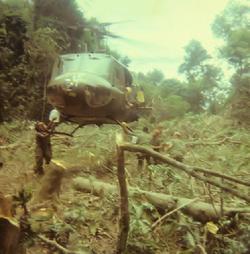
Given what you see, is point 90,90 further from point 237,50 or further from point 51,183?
point 237,50

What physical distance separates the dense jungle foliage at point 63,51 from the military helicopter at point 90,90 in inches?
156

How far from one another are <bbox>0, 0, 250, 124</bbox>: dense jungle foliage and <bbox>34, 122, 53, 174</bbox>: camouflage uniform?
6.56m

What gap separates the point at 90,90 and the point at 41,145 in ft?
5.86

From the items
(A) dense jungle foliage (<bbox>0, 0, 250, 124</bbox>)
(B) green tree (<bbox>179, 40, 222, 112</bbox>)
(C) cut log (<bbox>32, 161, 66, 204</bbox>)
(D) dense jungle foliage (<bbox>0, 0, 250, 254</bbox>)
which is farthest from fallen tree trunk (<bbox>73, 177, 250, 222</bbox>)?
(B) green tree (<bbox>179, 40, 222, 112</bbox>)

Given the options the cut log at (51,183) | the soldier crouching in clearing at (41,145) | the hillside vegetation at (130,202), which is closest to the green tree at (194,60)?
the hillside vegetation at (130,202)

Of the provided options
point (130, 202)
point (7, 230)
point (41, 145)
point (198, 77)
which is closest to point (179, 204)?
point (130, 202)

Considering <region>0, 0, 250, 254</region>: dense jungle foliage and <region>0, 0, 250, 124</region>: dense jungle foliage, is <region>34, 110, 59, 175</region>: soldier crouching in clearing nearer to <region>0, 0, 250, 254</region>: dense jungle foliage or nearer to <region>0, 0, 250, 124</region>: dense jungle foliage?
<region>0, 0, 250, 254</region>: dense jungle foliage

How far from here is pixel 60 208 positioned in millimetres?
5109

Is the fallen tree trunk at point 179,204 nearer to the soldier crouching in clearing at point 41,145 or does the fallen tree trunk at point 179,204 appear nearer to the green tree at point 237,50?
the soldier crouching in clearing at point 41,145

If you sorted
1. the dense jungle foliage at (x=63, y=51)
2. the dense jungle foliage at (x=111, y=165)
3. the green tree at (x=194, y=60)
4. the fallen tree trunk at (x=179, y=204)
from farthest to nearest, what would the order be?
the green tree at (x=194, y=60) < the dense jungle foliage at (x=63, y=51) < the fallen tree trunk at (x=179, y=204) < the dense jungle foliage at (x=111, y=165)

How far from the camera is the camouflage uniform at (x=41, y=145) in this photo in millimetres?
6883

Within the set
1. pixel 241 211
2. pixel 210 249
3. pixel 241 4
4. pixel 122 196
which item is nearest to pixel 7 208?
pixel 122 196

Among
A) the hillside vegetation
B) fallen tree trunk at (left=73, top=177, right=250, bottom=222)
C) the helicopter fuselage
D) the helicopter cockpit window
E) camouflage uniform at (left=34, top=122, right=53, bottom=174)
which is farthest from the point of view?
the helicopter cockpit window

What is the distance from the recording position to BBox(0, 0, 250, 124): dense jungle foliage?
13.7 metres
